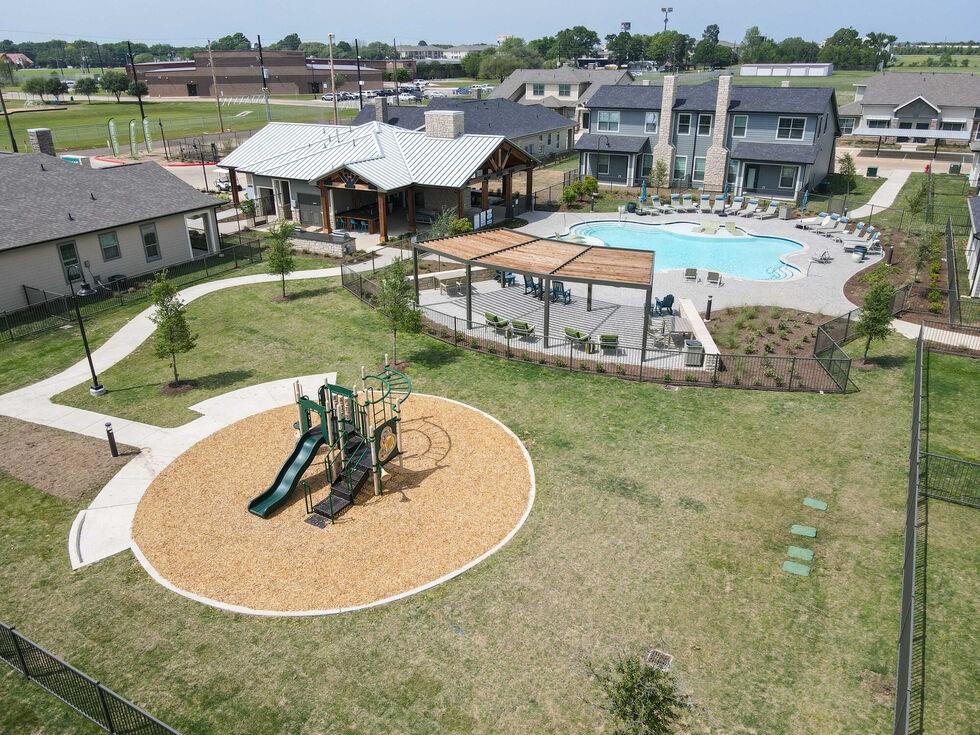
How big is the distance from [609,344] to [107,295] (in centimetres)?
2535

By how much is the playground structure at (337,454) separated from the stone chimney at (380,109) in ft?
160

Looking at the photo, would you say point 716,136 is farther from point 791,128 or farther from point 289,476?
point 289,476

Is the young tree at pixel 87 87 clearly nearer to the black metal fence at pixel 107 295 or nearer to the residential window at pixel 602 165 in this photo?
the residential window at pixel 602 165

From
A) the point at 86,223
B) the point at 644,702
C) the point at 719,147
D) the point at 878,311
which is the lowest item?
the point at 644,702

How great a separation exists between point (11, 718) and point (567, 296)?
2566 centimetres

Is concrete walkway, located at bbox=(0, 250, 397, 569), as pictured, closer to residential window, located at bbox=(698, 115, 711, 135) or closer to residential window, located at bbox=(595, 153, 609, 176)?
residential window, located at bbox=(595, 153, 609, 176)

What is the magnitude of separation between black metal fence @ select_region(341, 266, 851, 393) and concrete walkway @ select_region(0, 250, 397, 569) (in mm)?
7380

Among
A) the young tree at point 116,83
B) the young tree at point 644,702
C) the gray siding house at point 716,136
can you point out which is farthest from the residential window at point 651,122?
the young tree at point 116,83

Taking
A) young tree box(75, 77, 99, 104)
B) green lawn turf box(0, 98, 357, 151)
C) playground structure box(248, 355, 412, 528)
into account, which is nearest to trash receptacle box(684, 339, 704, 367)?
playground structure box(248, 355, 412, 528)

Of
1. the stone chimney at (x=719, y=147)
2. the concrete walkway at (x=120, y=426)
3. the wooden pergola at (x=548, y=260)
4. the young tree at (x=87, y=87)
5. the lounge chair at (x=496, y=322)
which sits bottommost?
the concrete walkway at (x=120, y=426)

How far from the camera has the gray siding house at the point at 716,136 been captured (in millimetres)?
51469

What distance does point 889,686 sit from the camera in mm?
12367

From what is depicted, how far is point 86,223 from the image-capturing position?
32750 millimetres

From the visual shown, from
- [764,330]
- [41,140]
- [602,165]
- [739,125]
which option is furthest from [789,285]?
[41,140]
